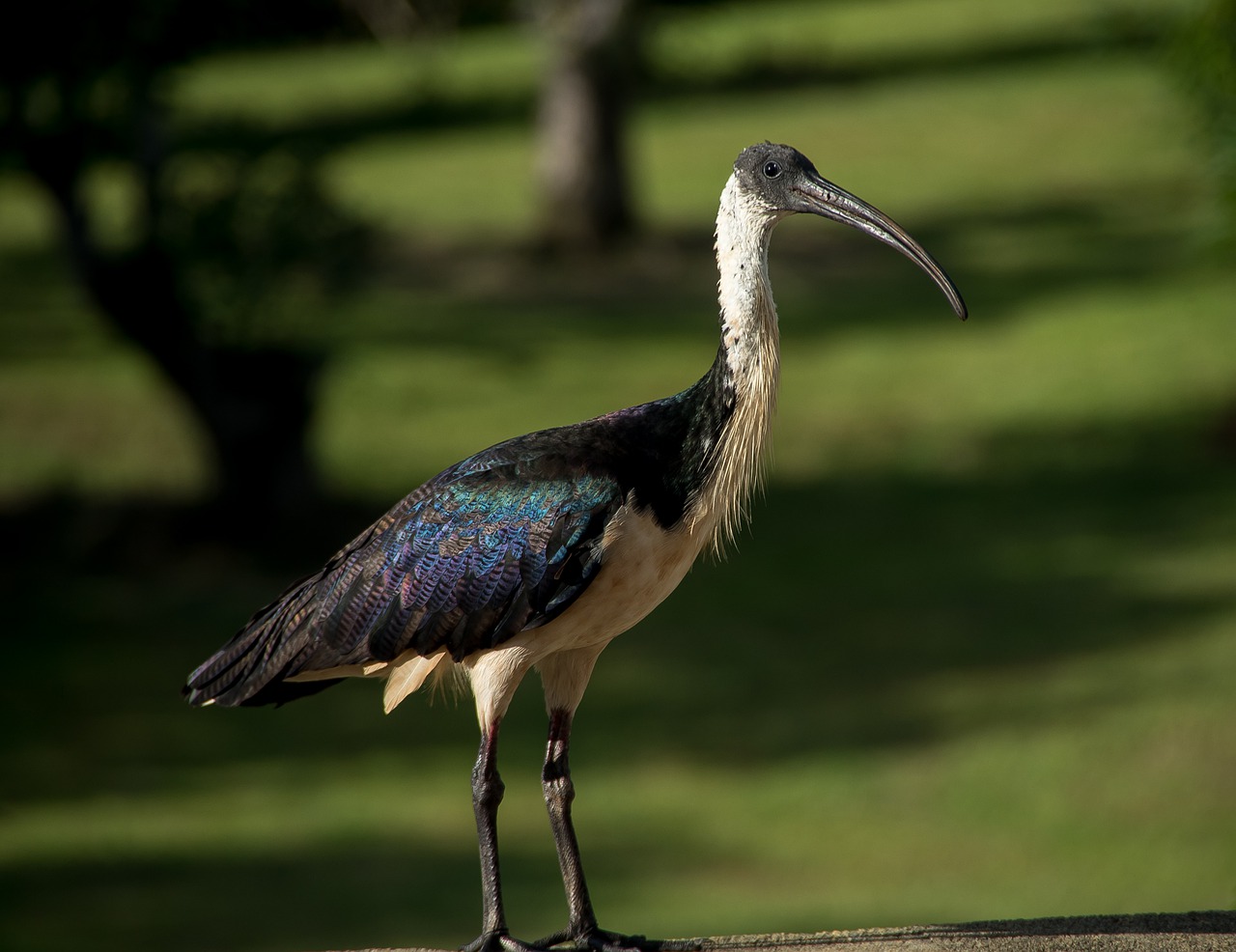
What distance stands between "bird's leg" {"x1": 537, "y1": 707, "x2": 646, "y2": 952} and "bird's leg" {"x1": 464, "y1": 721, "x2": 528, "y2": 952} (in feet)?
0.56

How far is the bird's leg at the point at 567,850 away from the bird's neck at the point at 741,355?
896 millimetres

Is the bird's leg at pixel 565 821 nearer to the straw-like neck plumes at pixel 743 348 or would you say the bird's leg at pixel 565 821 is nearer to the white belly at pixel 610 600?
the white belly at pixel 610 600

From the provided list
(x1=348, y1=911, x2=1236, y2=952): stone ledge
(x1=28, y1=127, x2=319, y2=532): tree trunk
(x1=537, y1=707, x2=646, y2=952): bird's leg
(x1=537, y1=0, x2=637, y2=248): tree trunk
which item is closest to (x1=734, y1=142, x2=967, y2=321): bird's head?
(x1=537, y1=707, x2=646, y2=952): bird's leg

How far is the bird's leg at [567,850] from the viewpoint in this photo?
6.20 meters

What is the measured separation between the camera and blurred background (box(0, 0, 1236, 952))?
11.2 metres

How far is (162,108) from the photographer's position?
15695 mm

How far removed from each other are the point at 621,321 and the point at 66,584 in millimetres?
8879

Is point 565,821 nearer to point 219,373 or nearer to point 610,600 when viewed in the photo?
point 610,600

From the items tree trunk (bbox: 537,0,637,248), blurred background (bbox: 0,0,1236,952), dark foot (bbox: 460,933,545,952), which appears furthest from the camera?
tree trunk (bbox: 537,0,637,248)

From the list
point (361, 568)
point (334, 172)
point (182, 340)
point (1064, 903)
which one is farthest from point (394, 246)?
point (361, 568)

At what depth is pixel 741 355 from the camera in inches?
235

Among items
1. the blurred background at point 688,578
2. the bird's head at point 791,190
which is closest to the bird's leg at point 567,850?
the bird's head at point 791,190

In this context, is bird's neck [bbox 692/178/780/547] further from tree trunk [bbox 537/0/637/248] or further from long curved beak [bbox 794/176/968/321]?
tree trunk [bbox 537/0/637/248]

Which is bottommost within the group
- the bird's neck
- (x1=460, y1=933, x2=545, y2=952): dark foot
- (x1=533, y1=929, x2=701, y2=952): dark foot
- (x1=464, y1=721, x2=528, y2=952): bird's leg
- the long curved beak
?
(x1=460, y1=933, x2=545, y2=952): dark foot
